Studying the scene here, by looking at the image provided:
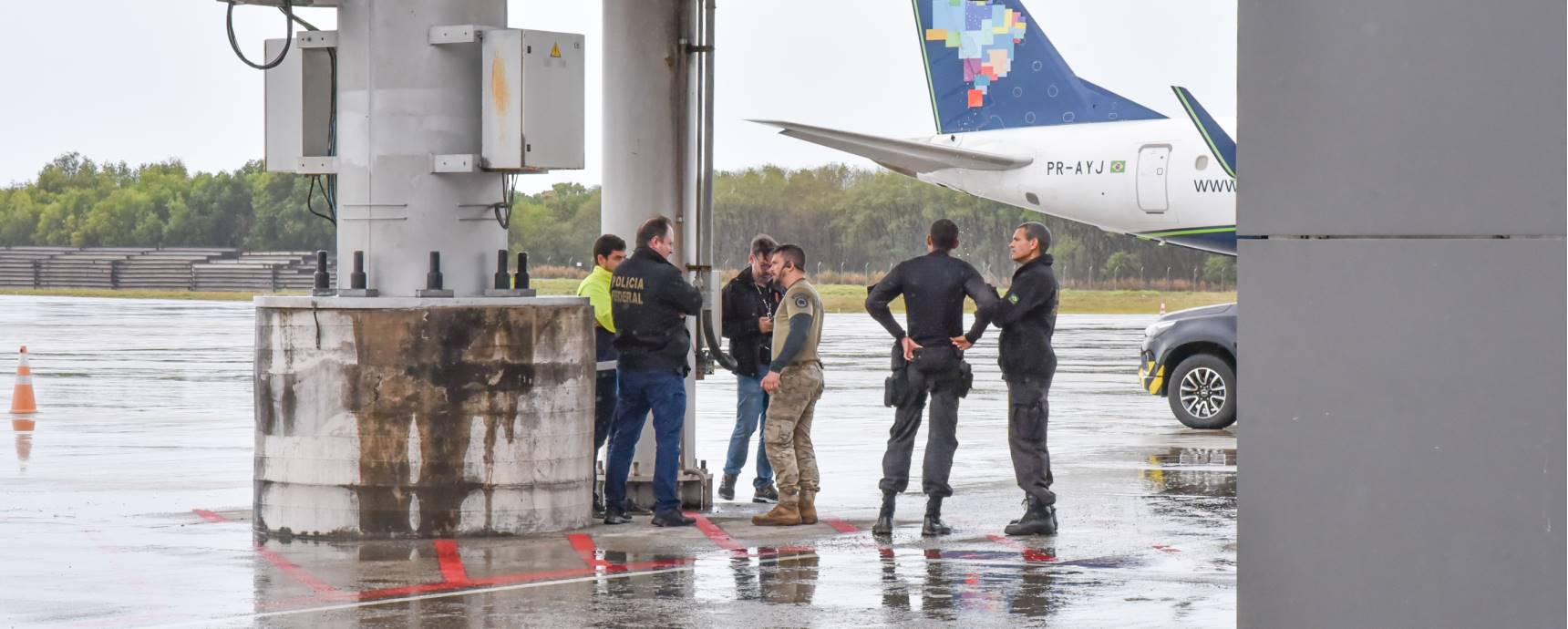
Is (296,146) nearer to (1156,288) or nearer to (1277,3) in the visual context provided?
(1277,3)

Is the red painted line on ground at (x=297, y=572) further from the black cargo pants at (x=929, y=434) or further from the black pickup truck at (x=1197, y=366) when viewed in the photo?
the black pickup truck at (x=1197, y=366)

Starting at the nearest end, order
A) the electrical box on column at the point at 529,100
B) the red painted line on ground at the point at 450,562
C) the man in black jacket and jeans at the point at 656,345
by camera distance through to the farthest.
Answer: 1. the red painted line on ground at the point at 450,562
2. the electrical box on column at the point at 529,100
3. the man in black jacket and jeans at the point at 656,345

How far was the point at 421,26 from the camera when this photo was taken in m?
10.3

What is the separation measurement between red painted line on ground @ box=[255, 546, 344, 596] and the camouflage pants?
8.81 feet

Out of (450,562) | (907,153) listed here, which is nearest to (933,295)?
(450,562)

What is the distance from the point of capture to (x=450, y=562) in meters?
9.27

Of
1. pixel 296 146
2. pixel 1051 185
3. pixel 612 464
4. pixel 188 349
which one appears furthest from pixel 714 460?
pixel 188 349

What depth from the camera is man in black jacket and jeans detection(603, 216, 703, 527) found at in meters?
10.6

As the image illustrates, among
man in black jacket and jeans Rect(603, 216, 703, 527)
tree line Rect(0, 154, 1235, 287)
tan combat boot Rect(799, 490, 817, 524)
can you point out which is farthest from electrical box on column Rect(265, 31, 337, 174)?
tree line Rect(0, 154, 1235, 287)

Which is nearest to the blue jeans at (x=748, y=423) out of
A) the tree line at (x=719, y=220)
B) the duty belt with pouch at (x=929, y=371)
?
the duty belt with pouch at (x=929, y=371)

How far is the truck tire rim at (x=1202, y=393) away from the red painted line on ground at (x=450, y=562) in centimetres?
931

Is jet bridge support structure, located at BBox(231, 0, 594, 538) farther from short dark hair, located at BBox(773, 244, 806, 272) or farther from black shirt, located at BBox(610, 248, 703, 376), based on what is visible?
short dark hair, located at BBox(773, 244, 806, 272)

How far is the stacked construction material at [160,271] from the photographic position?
6875 cm

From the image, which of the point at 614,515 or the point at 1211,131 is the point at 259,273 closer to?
the point at 1211,131
